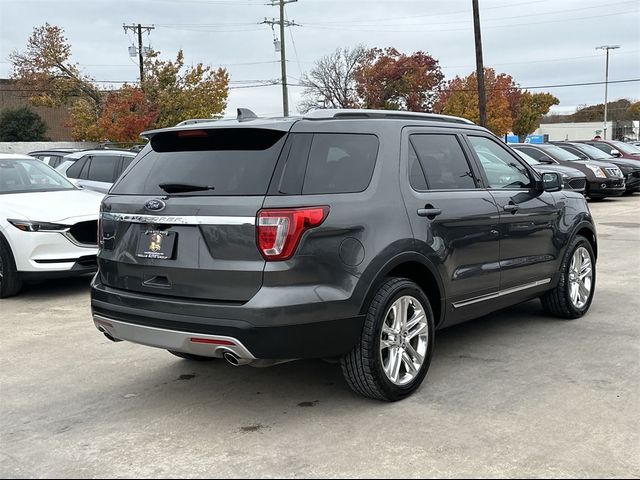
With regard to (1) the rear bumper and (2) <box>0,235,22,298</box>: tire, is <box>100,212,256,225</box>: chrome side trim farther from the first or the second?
(2) <box>0,235,22,298</box>: tire

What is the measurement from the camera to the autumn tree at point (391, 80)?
68562mm

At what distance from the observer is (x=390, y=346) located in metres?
4.40

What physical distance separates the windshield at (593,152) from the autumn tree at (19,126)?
3863 centimetres

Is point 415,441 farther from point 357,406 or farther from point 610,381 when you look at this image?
point 610,381

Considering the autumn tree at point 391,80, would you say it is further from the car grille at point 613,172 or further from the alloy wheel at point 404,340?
the alloy wheel at point 404,340

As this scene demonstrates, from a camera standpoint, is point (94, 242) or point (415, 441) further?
point (94, 242)

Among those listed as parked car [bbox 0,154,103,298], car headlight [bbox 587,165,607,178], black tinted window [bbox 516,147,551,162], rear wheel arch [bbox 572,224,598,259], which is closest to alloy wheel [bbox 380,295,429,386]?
rear wheel arch [bbox 572,224,598,259]

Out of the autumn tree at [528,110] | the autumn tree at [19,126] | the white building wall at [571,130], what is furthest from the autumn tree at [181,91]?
the white building wall at [571,130]

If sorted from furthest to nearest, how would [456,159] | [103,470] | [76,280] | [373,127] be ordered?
[76,280]
[456,159]
[373,127]
[103,470]

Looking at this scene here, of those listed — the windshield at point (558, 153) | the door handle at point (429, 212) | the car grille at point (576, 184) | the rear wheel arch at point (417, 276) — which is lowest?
the rear wheel arch at point (417, 276)

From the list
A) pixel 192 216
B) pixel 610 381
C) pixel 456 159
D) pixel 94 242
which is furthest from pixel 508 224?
pixel 94 242

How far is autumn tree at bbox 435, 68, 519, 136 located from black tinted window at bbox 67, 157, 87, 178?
5302 cm

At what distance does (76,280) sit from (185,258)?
5.92 metres

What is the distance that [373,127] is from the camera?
15.1 feet
